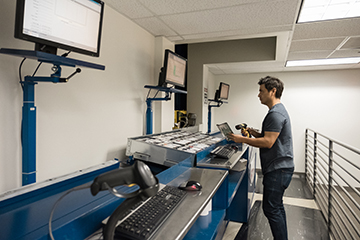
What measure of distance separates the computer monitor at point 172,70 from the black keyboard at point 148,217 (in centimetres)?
155

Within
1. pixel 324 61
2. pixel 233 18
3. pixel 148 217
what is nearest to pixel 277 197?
pixel 148 217

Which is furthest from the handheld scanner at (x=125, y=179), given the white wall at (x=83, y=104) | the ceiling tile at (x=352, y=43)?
the ceiling tile at (x=352, y=43)

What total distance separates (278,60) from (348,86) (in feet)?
6.98

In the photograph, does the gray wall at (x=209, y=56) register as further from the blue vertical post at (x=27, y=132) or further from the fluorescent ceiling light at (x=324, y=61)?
the blue vertical post at (x=27, y=132)

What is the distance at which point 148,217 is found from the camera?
0.91 meters

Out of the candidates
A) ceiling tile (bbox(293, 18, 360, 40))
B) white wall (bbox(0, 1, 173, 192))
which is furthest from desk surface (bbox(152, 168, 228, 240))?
ceiling tile (bbox(293, 18, 360, 40))

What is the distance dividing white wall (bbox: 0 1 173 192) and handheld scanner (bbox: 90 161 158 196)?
106cm

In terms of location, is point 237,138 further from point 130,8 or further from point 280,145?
point 130,8

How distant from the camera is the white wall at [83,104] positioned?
1393mm

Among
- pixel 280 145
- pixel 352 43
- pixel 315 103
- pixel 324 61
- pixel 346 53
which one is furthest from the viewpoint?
pixel 315 103

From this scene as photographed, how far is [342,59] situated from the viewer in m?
4.23

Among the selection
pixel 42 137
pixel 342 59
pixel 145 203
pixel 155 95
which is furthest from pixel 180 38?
pixel 342 59

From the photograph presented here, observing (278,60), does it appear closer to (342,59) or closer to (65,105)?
(342,59)

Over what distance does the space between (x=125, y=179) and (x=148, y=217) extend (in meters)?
0.33
